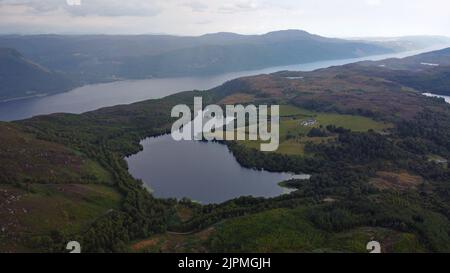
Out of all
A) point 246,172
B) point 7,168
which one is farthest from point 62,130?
point 246,172

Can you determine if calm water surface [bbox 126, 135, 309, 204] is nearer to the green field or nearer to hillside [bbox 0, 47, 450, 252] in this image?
hillside [bbox 0, 47, 450, 252]

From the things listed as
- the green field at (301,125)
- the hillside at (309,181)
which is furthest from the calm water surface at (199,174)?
the green field at (301,125)

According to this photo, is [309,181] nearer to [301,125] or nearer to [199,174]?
[199,174]

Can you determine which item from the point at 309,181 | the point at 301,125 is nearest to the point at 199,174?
the point at 309,181

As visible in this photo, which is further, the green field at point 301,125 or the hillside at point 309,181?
the green field at point 301,125

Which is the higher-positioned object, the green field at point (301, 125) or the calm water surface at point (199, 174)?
the green field at point (301, 125)

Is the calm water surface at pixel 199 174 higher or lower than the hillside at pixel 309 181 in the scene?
lower

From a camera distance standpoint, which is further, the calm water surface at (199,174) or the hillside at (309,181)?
the calm water surface at (199,174)

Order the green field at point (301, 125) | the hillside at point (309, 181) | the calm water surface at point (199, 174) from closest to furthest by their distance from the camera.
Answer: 1. the hillside at point (309, 181)
2. the calm water surface at point (199, 174)
3. the green field at point (301, 125)

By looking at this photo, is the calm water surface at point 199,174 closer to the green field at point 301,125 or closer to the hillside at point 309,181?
the hillside at point 309,181

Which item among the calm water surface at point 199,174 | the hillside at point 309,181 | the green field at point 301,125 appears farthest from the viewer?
the green field at point 301,125
